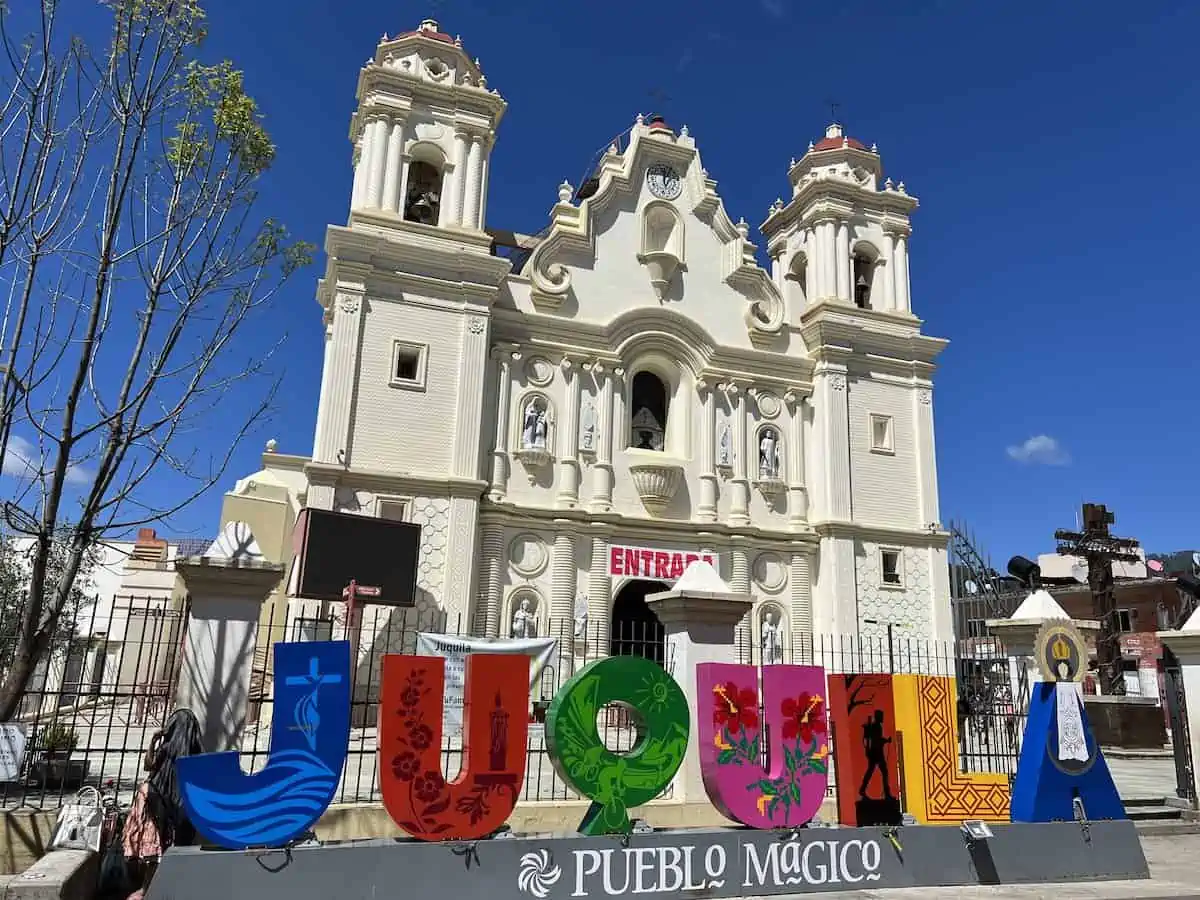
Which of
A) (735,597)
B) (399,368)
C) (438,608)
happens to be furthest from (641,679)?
(399,368)

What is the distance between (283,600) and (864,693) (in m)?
16.9

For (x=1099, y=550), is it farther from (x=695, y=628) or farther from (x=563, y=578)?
(x=695, y=628)

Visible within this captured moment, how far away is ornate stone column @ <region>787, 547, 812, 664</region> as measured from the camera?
2203cm

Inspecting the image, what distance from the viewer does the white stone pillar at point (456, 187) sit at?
838 inches

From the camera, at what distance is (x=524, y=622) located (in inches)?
774

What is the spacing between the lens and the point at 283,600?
2192cm

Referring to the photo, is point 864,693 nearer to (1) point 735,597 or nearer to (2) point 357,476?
(1) point 735,597

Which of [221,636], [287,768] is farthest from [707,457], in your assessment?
[287,768]

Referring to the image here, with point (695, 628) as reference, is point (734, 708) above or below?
below

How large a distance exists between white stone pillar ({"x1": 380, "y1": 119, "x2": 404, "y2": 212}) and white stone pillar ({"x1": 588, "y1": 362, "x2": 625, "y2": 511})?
20.3 feet

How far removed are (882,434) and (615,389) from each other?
7.75 meters

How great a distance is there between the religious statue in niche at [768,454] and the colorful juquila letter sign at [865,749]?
14284 mm

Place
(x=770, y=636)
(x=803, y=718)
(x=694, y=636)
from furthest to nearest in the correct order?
(x=770, y=636)
(x=694, y=636)
(x=803, y=718)

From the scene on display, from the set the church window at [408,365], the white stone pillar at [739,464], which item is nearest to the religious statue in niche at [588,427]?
the white stone pillar at [739,464]
